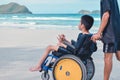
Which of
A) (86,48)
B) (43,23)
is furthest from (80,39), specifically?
(43,23)

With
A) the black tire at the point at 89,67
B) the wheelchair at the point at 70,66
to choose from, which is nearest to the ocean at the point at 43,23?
the black tire at the point at 89,67

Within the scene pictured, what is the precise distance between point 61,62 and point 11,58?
3460 mm

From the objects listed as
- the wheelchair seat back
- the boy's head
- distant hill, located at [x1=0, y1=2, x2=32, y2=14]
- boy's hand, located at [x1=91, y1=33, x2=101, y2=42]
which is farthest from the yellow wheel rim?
distant hill, located at [x1=0, y1=2, x2=32, y2=14]

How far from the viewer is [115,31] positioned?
16.8 feet

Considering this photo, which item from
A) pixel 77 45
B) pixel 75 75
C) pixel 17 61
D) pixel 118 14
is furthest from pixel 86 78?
pixel 17 61

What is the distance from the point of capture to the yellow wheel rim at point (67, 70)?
5074 mm

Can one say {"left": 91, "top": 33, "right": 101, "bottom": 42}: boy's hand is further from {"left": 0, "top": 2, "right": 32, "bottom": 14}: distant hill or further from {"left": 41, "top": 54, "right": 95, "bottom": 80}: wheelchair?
{"left": 0, "top": 2, "right": 32, "bottom": 14}: distant hill

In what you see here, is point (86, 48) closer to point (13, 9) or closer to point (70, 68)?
point (70, 68)

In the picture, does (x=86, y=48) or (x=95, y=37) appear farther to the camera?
(x=86, y=48)

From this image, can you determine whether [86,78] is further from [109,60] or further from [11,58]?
[11,58]

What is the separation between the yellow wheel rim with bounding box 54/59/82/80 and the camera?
5.07 meters

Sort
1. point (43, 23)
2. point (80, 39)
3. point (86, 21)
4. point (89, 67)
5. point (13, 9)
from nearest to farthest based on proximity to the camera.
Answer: point (80, 39)
point (86, 21)
point (89, 67)
point (43, 23)
point (13, 9)

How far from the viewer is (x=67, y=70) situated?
5145 millimetres

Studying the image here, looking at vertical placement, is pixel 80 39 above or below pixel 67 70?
above
